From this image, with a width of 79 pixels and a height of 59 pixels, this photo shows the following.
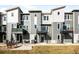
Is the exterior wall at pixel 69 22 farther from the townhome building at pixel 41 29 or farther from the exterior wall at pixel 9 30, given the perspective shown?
the exterior wall at pixel 9 30

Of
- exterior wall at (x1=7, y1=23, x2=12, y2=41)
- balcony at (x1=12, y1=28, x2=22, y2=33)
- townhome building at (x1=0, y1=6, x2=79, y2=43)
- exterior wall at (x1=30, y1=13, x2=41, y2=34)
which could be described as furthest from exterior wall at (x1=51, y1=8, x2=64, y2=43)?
exterior wall at (x1=7, y1=23, x2=12, y2=41)

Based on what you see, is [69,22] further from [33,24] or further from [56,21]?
[33,24]

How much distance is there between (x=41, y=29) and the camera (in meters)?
18.9

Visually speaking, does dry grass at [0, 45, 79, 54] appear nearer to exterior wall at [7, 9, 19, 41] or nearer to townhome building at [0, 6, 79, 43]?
townhome building at [0, 6, 79, 43]

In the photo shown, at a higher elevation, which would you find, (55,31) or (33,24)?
(33,24)

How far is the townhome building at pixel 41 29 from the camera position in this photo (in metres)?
18.9

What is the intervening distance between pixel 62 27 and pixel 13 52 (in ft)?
3.29

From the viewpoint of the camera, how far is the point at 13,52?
18.9 m

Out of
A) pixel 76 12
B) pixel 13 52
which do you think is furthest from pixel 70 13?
pixel 13 52

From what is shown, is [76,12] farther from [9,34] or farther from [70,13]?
[9,34]

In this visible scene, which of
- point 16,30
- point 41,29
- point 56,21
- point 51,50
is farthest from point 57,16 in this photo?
point 16,30

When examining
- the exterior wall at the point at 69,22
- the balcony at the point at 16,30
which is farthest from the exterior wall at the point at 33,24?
the exterior wall at the point at 69,22

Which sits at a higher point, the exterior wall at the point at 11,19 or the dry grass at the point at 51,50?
the exterior wall at the point at 11,19

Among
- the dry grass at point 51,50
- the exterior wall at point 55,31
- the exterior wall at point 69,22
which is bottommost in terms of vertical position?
the dry grass at point 51,50
